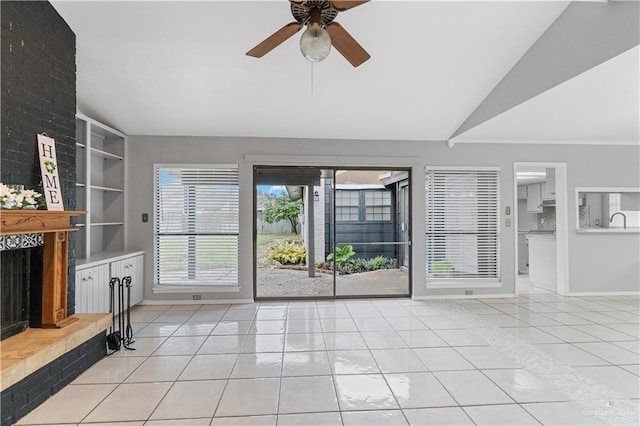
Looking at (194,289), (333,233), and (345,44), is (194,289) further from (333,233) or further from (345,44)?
(345,44)

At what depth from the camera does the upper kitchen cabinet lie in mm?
5664

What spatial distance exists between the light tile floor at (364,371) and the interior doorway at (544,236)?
1180mm

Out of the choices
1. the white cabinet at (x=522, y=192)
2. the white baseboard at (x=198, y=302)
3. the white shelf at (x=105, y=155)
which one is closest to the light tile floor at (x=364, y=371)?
the white baseboard at (x=198, y=302)

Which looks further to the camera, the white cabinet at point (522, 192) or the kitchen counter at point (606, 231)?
the white cabinet at point (522, 192)

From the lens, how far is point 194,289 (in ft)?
16.1

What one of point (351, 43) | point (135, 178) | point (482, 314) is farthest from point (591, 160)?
point (135, 178)

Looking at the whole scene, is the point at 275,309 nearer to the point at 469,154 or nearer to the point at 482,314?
the point at 482,314

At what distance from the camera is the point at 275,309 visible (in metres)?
4.64

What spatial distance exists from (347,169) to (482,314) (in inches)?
108

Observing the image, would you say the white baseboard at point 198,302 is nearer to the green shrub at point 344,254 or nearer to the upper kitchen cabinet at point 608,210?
the green shrub at point 344,254

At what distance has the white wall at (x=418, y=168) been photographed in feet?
16.1

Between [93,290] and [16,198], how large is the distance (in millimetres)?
1655

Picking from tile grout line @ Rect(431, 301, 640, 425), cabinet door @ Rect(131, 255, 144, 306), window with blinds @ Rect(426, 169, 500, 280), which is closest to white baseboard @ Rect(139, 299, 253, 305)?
cabinet door @ Rect(131, 255, 144, 306)

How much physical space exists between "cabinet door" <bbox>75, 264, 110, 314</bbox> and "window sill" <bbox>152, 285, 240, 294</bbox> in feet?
3.30
